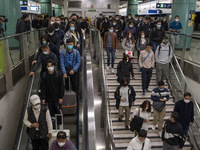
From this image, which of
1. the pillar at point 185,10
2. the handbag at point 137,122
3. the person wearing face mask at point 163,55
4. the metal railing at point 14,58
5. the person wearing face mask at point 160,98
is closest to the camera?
the handbag at point 137,122

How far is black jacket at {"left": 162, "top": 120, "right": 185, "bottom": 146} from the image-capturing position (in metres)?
4.96

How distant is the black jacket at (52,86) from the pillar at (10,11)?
5503mm

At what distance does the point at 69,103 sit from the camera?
6.75 metres

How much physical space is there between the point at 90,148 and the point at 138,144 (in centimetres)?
136

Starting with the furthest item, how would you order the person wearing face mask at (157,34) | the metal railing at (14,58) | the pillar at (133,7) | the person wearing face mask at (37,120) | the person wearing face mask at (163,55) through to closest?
the pillar at (133,7) → the person wearing face mask at (157,34) → the person wearing face mask at (163,55) → the metal railing at (14,58) → the person wearing face mask at (37,120)

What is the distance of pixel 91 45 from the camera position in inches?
447

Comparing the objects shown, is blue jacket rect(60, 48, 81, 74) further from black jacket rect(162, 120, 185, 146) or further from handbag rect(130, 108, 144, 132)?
black jacket rect(162, 120, 185, 146)

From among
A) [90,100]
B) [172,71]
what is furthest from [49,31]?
[172,71]

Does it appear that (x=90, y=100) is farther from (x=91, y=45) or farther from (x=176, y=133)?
(x=91, y=45)

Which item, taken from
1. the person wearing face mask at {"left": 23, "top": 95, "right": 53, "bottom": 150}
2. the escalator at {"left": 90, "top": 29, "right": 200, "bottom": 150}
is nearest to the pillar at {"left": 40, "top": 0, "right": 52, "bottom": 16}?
the escalator at {"left": 90, "top": 29, "right": 200, "bottom": 150}

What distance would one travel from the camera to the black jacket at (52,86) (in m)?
4.85

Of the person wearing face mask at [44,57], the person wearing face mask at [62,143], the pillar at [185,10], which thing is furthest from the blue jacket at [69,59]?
the pillar at [185,10]

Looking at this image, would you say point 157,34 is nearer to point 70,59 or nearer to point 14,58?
point 70,59

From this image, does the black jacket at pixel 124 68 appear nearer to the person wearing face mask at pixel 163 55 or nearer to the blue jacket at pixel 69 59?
the person wearing face mask at pixel 163 55
